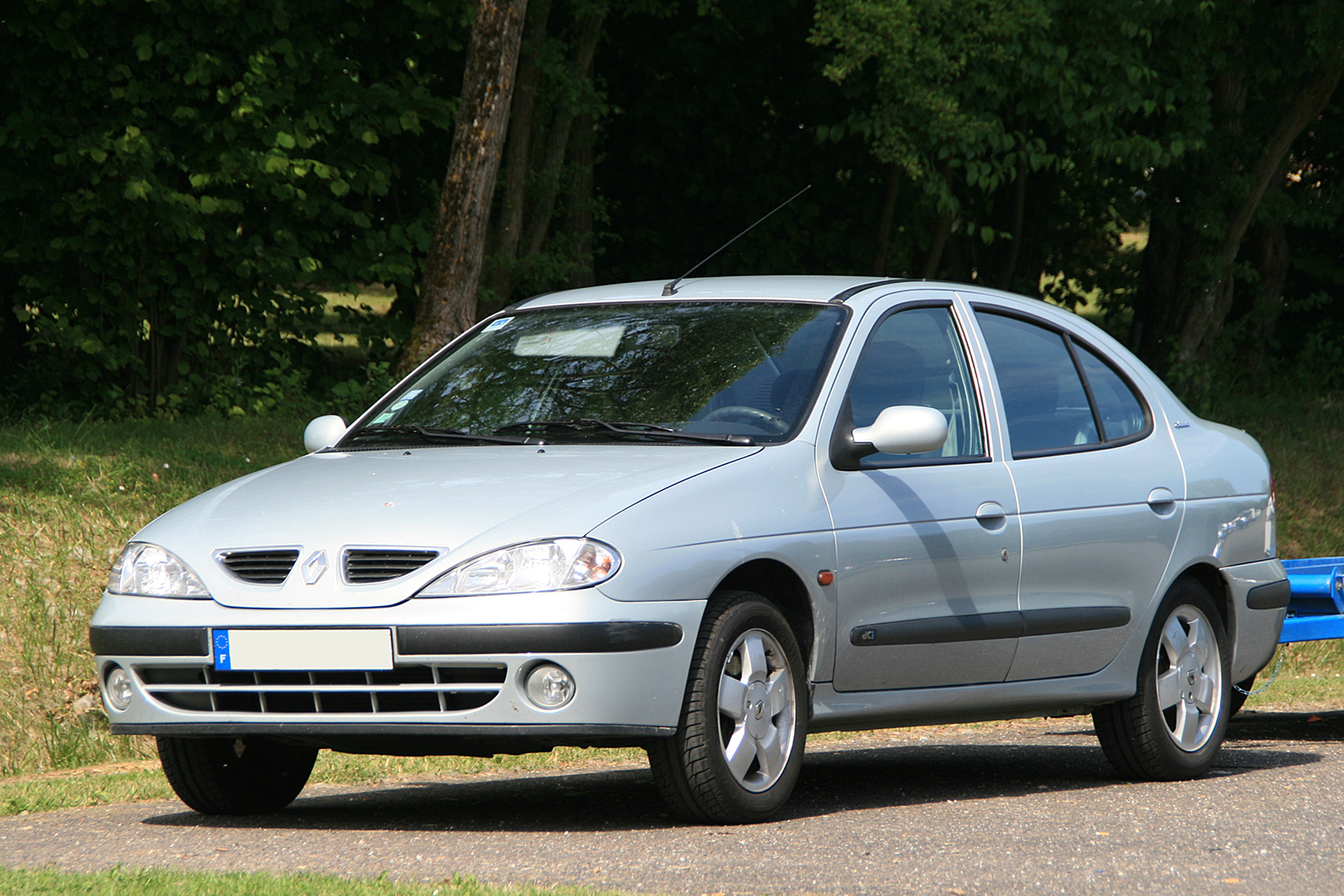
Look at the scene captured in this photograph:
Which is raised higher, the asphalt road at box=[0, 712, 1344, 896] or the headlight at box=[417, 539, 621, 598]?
the headlight at box=[417, 539, 621, 598]

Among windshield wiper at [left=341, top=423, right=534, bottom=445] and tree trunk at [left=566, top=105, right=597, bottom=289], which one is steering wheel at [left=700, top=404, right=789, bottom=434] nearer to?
windshield wiper at [left=341, top=423, right=534, bottom=445]

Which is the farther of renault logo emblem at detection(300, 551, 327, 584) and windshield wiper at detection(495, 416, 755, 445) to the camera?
windshield wiper at detection(495, 416, 755, 445)

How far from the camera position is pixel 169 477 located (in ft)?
37.7

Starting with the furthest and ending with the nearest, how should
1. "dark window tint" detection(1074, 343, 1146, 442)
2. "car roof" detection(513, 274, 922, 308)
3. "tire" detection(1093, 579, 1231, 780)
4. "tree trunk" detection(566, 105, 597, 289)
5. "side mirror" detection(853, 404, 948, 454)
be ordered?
"tree trunk" detection(566, 105, 597, 289), "dark window tint" detection(1074, 343, 1146, 442), "tire" detection(1093, 579, 1231, 780), "car roof" detection(513, 274, 922, 308), "side mirror" detection(853, 404, 948, 454)

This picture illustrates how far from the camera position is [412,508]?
17.2 ft

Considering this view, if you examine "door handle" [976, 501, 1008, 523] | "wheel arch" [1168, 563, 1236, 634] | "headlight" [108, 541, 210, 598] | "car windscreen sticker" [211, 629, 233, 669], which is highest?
"door handle" [976, 501, 1008, 523]

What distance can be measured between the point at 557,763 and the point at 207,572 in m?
3.04

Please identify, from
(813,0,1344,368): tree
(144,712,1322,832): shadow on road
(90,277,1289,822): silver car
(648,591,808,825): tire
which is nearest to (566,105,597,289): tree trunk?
(813,0,1344,368): tree

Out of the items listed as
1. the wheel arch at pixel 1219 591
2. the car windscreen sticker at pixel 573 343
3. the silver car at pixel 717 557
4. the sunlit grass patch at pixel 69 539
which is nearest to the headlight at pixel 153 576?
the silver car at pixel 717 557

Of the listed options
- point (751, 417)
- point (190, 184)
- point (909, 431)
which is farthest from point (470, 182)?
point (909, 431)

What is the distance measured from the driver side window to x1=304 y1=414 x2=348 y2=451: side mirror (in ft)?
6.25

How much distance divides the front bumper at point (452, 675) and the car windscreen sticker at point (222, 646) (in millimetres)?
23

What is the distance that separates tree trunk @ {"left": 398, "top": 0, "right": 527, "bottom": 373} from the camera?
43.1 feet

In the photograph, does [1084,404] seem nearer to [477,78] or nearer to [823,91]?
[477,78]
